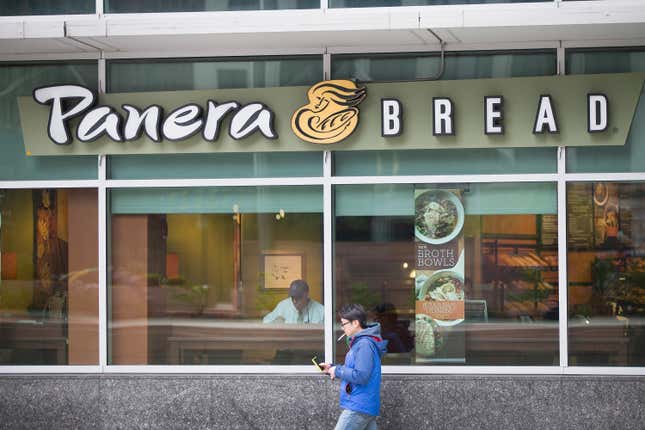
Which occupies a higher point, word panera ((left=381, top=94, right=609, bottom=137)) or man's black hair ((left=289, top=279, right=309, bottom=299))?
word panera ((left=381, top=94, right=609, bottom=137))

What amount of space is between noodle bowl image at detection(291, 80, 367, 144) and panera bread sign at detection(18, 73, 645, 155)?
0.04 feet

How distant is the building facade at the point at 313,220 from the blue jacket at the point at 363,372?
62.2 inches

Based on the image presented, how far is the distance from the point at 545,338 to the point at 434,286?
1.31 metres

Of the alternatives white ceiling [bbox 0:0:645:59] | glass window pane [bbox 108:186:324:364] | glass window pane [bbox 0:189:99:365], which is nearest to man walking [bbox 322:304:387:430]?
glass window pane [bbox 108:186:324:364]

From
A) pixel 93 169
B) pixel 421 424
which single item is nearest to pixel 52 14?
pixel 93 169

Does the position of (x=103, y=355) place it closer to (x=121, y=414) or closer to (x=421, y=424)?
(x=121, y=414)

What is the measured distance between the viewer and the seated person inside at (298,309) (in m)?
9.84

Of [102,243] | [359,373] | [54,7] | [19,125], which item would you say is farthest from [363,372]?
[54,7]

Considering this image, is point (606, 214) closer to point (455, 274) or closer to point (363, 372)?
point (455, 274)

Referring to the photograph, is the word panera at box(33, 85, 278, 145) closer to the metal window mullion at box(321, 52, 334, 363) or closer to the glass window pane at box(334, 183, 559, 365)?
the metal window mullion at box(321, 52, 334, 363)

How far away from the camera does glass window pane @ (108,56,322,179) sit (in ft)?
32.2

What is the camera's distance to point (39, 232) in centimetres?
1013

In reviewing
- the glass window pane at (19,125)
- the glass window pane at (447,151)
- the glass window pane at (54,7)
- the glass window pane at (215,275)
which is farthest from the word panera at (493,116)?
the glass window pane at (54,7)

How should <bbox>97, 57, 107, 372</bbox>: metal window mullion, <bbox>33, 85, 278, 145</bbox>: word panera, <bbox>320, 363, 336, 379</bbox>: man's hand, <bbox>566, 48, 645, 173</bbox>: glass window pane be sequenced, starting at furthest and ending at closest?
<bbox>97, 57, 107, 372</bbox>: metal window mullion, <bbox>33, 85, 278, 145</bbox>: word panera, <bbox>566, 48, 645, 173</bbox>: glass window pane, <bbox>320, 363, 336, 379</bbox>: man's hand
